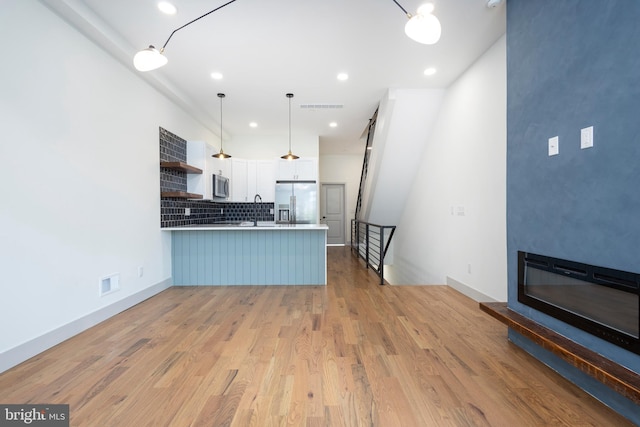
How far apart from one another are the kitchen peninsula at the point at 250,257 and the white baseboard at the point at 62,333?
2.61 feet

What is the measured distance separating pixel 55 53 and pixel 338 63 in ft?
9.13

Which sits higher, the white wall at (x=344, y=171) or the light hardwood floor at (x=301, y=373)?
the white wall at (x=344, y=171)

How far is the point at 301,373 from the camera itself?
1950 mm

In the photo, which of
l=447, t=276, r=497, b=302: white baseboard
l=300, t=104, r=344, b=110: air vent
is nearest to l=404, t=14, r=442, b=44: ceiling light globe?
l=447, t=276, r=497, b=302: white baseboard

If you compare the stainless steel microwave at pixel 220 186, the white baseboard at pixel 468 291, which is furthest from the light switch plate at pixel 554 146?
the stainless steel microwave at pixel 220 186

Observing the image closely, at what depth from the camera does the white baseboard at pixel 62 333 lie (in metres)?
2.05

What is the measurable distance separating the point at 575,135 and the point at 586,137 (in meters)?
0.09

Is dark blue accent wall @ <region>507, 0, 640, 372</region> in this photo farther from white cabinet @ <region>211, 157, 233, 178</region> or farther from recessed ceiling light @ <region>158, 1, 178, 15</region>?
white cabinet @ <region>211, 157, 233, 178</region>

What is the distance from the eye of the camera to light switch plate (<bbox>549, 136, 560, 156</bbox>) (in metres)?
1.90

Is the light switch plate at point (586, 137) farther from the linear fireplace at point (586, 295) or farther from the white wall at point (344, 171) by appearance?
the white wall at point (344, 171)

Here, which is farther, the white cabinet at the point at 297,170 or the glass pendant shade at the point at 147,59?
the white cabinet at the point at 297,170

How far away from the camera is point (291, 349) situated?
90.4 inches

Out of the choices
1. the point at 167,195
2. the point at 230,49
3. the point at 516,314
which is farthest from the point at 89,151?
the point at 516,314

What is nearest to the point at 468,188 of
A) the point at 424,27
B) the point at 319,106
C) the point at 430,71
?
the point at 430,71
